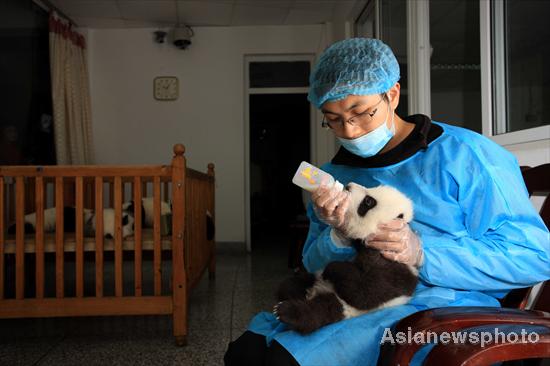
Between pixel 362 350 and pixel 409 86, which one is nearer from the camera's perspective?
pixel 362 350

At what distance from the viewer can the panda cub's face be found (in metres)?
0.84

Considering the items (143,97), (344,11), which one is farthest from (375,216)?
(143,97)

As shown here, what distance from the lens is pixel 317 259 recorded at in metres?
1.07

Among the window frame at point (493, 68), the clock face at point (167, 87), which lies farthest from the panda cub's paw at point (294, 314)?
the clock face at point (167, 87)

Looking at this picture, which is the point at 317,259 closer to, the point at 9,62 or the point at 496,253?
the point at 496,253

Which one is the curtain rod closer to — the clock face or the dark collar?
the clock face

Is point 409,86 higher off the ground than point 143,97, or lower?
lower

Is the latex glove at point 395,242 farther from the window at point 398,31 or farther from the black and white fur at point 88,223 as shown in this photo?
the window at point 398,31

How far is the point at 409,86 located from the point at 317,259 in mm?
1999

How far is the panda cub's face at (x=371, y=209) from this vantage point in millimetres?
843

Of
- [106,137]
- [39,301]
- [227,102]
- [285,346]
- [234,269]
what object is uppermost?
[227,102]

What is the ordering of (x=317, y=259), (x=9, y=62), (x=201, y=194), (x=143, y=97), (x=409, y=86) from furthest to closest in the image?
(x=143, y=97) < (x=9, y=62) < (x=201, y=194) < (x=409, y=86) < (x=317, y=259)

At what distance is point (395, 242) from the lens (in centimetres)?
84

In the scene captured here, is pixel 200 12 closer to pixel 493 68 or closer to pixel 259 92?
pixel 259 92
